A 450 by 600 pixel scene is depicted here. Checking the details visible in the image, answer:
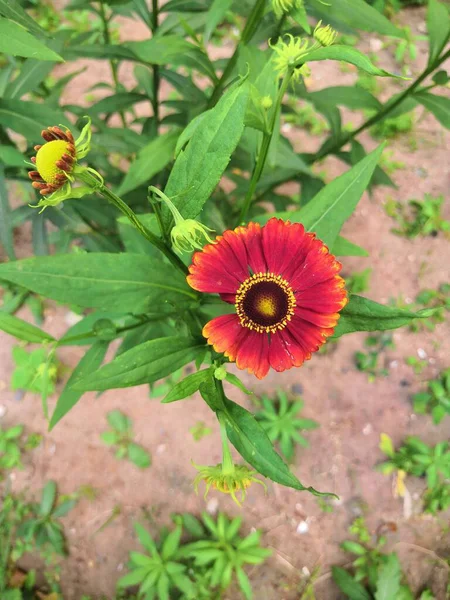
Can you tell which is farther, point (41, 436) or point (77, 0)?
point (41, 436)

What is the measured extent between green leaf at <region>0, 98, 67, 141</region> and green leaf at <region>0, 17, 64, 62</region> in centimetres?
30

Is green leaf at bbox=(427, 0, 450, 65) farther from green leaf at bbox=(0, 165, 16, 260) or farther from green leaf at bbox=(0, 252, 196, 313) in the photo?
green leaf at bbox=(0, 165, 16, 260)

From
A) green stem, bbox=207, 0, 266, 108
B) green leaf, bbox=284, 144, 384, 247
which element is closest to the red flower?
green leaf, bbox=284, 144, 384, 247

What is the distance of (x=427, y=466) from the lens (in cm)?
172

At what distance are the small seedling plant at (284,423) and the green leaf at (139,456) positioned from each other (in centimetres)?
41

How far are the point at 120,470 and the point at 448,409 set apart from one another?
1.19m

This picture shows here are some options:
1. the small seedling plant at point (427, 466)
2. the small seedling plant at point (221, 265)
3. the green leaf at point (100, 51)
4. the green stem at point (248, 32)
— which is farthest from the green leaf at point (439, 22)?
the small seedling plant at point (427, 466)

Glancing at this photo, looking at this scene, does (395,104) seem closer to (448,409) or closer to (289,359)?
(289,359)

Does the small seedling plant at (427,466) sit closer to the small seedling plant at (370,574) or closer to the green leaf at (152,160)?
the small seedling plant at (370,574)

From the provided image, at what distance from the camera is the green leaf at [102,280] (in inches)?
27.9

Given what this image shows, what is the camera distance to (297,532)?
1.69 metres

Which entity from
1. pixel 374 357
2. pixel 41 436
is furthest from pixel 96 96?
pixel 374 357

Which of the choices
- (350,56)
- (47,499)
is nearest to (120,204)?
(350,56)

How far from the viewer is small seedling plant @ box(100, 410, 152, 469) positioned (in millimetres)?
1736
